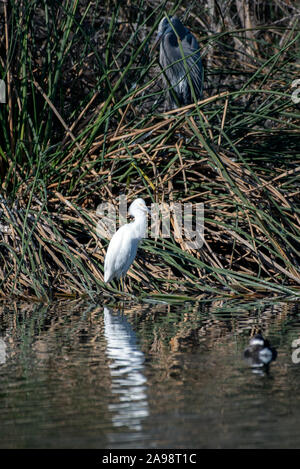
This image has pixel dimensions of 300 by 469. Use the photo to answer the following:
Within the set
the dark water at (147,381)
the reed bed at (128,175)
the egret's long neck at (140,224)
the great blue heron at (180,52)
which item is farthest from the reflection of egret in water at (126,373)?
the great blue heron at (180,52)

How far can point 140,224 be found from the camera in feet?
16.7

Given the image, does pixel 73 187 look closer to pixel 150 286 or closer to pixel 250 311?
pixel 150 286

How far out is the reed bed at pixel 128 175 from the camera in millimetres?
5227

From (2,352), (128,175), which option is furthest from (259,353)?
(128,175)

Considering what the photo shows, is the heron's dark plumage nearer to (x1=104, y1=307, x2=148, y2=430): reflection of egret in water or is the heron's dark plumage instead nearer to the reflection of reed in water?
(x1=104, y1=307, x2=148, y2=430): reflection of egret in water

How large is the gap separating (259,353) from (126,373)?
573 millimetres

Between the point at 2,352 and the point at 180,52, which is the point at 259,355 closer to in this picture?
the point at 2,352

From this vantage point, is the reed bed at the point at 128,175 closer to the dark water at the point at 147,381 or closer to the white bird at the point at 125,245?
the white bird at the point at 125,245

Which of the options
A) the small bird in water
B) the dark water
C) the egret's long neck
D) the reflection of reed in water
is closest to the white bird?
the egret's long neck

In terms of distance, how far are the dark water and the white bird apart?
14.4 inches

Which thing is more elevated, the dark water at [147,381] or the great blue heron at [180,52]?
the great blue heron at [180,52]

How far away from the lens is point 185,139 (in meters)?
5.89

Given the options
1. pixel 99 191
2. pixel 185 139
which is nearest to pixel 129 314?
pixel 99 191
